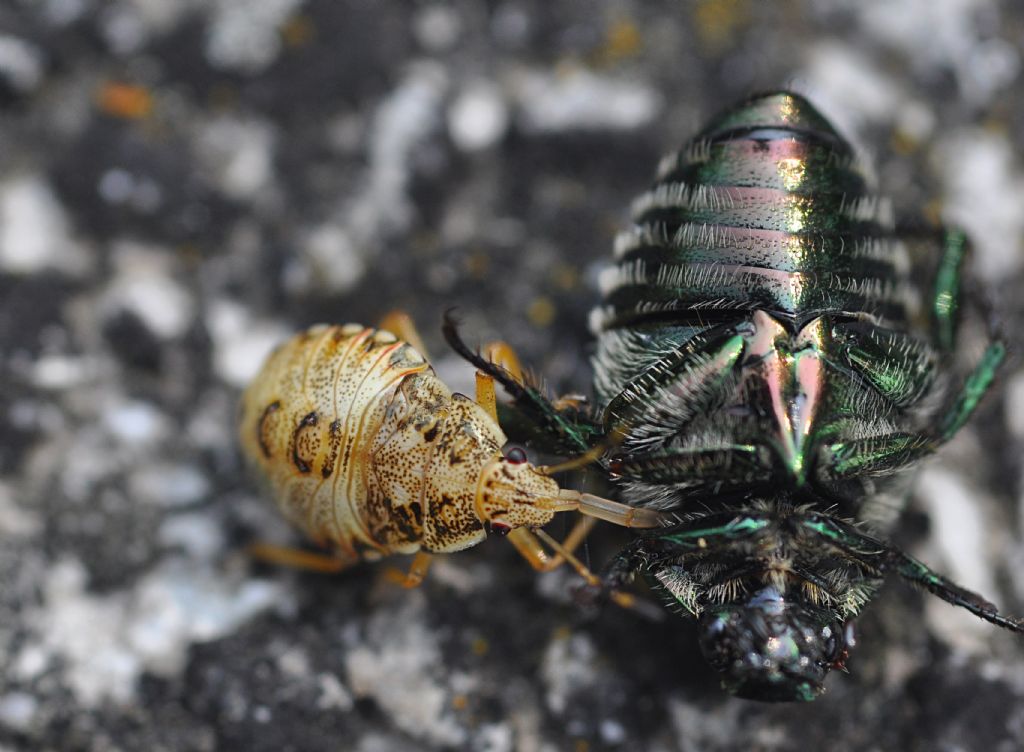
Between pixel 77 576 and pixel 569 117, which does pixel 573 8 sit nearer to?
pixel 569 117

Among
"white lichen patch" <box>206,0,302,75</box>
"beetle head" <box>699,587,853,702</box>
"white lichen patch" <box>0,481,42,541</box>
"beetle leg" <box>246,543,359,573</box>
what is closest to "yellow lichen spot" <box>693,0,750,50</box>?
"white lichen patch" <box>206,0,302,75</box>

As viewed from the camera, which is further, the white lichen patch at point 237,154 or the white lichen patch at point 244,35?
the white lichen patch at point 244,35

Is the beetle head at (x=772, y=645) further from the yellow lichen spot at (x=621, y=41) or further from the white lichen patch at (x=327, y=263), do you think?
the yellow lichen spot at (x=621, y=41)

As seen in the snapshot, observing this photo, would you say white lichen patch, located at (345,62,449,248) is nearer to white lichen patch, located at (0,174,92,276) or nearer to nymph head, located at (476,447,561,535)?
white lichen patch, located at (0,174,92,276)

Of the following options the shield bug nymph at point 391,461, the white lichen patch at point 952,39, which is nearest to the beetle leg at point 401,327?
the shield bug nymph at point 391,461

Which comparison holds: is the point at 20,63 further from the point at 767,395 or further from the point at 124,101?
the point at 767,395

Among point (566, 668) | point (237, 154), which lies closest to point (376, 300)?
point (237, 154)
